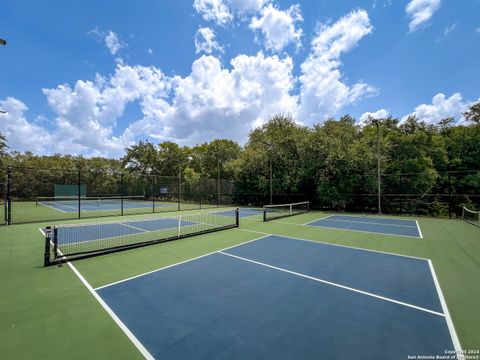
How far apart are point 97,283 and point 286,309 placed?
152 inches

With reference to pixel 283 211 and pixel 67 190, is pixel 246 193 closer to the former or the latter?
pixel 283 211

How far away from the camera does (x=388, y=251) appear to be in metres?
7.49

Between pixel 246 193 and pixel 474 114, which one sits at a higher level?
pixel 474 114

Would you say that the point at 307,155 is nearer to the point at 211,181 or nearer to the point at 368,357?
the point at 211,181

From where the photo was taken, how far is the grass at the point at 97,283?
10.2ft

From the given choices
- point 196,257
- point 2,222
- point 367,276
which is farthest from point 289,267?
point 2,222

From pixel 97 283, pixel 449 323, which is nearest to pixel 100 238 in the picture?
pixel 97 283

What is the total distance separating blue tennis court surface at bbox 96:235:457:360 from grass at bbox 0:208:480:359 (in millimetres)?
287

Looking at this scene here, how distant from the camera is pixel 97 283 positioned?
5.04 m

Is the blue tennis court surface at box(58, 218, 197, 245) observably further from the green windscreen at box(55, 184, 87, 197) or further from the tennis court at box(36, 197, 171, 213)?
the green windscreen at box(55, 184, 87, 197)

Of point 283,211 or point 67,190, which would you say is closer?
point 283,211

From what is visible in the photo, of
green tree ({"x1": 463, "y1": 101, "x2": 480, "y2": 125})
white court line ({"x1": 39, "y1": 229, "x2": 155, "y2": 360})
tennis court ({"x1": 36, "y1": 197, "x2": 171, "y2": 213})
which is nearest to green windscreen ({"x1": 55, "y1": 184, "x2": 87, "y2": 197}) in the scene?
tennis court ({"x1": 36, "y1": 197, "x2": 171, "y2": 213})

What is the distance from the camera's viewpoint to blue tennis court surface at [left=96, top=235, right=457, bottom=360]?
3025 millimetres

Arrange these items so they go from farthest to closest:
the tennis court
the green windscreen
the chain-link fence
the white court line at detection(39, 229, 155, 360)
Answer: the green windscreen, the tennis court, the chain-link fence, the white court line at detection(39, 229, 155, 360)
